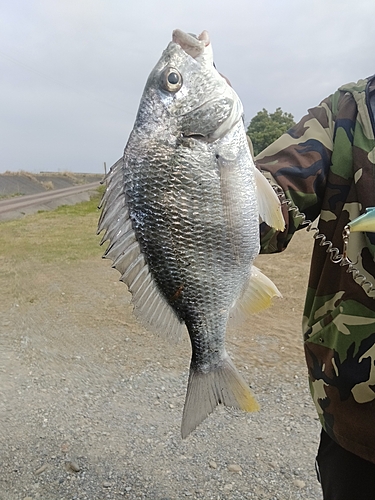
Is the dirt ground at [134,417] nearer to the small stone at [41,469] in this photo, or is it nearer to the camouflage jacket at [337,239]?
the small stone at [41,469]

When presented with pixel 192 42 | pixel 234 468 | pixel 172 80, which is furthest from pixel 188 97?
pixel 234 468

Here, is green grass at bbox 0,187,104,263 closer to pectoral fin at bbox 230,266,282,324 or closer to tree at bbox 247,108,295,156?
pectoral fin at bbox 230,266,282,324

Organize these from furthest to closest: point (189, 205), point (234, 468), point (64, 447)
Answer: point (64, 447) → point (234, 468) → point (189, 205)

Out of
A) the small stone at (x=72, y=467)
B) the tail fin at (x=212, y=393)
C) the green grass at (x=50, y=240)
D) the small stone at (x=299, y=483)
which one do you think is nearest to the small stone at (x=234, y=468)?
the small stone at (x=299, y=483)

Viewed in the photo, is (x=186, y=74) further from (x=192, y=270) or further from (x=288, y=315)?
(x=288, y=315)

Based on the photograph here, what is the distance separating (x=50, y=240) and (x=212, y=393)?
12.2m

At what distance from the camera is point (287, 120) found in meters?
31.1

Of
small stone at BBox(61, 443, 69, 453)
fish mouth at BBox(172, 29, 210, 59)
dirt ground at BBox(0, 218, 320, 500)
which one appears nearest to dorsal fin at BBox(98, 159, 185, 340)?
fish mouth at BBox(172, 29, 210, 59)

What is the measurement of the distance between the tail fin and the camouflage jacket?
1.49 feet

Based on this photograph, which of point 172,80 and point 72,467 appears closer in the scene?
point 172,80

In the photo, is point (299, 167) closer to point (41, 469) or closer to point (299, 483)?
point (299, 483)

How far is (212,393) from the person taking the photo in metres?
1.58

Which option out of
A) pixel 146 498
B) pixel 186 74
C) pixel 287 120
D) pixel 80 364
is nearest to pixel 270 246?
pixel 186 74

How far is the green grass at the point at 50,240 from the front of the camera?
1070 cm
